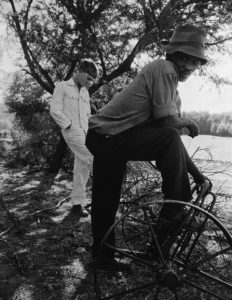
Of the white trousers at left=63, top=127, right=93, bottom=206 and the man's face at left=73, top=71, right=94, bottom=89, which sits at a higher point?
the man's face at left=73, top=71, right=94, bottom=89

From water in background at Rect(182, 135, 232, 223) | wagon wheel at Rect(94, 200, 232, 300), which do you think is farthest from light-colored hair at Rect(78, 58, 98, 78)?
wagon wheel at Rect(94, 200, 232, 300)

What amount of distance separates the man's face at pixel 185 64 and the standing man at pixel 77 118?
7.94 feet

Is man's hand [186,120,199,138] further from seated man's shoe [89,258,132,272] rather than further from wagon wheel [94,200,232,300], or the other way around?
seated man's shoe [89,258,132,272]

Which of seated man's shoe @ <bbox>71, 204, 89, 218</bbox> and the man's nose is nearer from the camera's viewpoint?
the man's nose

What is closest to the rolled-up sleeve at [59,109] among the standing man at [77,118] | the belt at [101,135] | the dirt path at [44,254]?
the standing man at [77,118]

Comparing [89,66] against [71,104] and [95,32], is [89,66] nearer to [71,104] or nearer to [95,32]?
[71,104]

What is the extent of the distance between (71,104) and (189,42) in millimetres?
2990

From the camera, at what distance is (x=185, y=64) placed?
265 cm

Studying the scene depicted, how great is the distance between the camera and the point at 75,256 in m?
3.55

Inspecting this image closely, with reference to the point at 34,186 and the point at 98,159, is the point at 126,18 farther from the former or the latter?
the point at 98,159

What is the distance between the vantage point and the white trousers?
505 cm

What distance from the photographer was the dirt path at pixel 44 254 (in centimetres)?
283

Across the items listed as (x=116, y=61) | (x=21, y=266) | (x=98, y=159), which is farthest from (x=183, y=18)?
(x=21, y=266)

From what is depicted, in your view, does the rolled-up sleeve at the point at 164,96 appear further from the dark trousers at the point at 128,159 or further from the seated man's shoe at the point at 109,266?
the seated man's shoe at the point at 109,266
